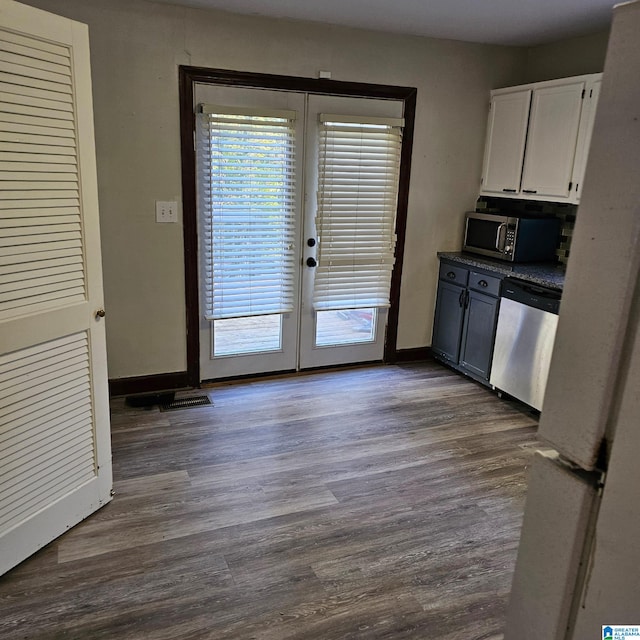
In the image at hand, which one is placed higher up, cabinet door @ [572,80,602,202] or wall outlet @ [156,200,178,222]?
cabinet door @ [572,80,602,202]

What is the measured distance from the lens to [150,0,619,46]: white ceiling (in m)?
3.16

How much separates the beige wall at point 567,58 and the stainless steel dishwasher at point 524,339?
156 centimetres

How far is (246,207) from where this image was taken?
12.4ft

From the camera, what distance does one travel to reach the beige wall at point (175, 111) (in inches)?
130

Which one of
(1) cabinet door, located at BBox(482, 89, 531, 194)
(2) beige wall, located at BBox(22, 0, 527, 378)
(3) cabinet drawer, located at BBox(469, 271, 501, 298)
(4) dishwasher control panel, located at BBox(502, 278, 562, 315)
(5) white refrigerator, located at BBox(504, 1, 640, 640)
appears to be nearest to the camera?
(5) white refrigerator, located at BBox(504, 1, 640, 640)

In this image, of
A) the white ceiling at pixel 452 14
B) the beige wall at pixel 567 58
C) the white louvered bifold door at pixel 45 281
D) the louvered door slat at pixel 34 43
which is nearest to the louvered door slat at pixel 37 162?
the white louvered bifold door at pixel 45 281

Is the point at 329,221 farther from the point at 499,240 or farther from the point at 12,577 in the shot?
the point at 12,577

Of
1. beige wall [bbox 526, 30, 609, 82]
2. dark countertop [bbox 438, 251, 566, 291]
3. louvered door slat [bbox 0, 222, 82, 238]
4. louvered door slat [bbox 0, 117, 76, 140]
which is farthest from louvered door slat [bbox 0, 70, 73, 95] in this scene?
beige wall [bbox 526, 30, 609, 82]

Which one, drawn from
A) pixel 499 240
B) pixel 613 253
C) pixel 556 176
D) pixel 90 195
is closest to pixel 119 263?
pixel 90 195

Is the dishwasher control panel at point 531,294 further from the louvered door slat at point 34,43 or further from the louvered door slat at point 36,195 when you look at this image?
the louvered door slat at point 34,43

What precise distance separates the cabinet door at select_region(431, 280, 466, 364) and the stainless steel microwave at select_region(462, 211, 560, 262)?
39 centimetres

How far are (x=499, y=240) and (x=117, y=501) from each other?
301 cm

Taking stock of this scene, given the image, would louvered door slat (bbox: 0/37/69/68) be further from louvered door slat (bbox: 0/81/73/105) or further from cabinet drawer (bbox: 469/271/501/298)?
cabinet drawer (bbox: 469/271/501/298)

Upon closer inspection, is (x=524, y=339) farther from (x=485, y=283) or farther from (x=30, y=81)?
(x=30, y=81)
